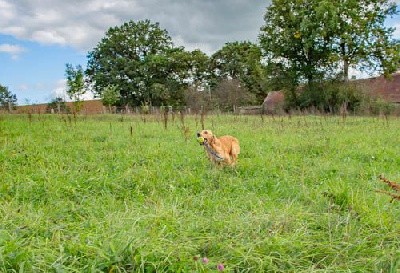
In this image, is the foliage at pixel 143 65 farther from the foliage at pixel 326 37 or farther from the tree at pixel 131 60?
the foliage at pixel 326 37

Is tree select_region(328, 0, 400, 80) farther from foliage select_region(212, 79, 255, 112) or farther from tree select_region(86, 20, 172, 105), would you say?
tree select_region(86, 20, 172, 105)

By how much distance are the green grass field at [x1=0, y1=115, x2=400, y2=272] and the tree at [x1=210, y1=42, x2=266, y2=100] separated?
39.9m

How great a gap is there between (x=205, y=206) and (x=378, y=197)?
1.78m

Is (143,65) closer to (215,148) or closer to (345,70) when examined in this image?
(345,70)

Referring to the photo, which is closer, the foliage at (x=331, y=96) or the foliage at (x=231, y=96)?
the foliage at (x=331, y=96)

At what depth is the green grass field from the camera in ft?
7.16

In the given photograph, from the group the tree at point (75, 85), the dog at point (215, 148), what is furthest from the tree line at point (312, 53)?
the dog at point (215, 148)

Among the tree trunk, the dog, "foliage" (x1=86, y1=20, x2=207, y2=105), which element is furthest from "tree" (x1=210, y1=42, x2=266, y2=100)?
the dog

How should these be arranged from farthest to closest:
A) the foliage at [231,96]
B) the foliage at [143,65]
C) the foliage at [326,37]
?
1. the foliage at [143,65]
2. the foliage at [231,96]
3. the foliage at [326,37]

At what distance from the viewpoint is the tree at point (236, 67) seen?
46.2m

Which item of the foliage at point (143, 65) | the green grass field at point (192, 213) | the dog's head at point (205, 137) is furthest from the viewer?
the foliage at point (143, 65)

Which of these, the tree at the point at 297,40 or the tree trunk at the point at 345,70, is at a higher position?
the tree at the point at 297,40

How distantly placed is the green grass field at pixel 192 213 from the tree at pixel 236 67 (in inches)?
1569

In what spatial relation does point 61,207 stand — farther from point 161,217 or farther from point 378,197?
point 378,197
